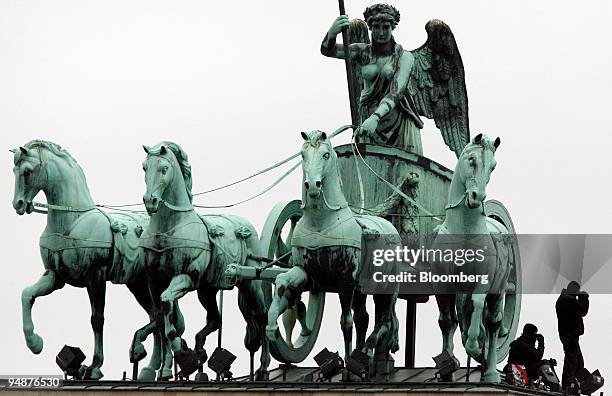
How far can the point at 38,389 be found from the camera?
41.5 metres

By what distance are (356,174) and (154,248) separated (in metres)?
3.46

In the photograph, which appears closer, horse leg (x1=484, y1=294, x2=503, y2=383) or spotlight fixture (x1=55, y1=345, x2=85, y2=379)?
horse leg (x1=484, y1=294, x2=503, y2=383)

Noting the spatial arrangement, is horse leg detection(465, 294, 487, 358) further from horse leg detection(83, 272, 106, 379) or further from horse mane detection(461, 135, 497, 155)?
horse leg detection(83, 272, 106, 379)

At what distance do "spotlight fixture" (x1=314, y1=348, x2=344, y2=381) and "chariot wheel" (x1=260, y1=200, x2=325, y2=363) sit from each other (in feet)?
5.00

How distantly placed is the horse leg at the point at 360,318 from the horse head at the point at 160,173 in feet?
9.25

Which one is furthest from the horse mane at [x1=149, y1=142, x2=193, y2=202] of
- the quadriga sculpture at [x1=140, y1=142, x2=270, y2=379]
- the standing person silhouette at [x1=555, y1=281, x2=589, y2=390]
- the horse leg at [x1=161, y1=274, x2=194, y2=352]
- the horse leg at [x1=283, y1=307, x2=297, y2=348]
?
the standing person silhouette at [x1=555, y1=281, x2=589, y2=390]

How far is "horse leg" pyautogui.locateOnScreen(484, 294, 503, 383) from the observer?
A: 135 ft

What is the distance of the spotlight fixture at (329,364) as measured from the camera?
40500 millimetres

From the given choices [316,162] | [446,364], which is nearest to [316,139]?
[316,162]

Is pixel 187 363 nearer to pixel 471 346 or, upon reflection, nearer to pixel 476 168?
pixel 471 346

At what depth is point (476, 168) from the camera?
40000mm

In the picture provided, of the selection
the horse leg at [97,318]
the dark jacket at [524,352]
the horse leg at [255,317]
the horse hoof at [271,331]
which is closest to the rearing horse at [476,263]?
the dark jacket at [524,352]

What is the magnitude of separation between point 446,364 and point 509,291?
11.0 feet

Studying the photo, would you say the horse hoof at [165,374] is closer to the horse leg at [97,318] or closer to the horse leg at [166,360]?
the horse leg at [166,360]
